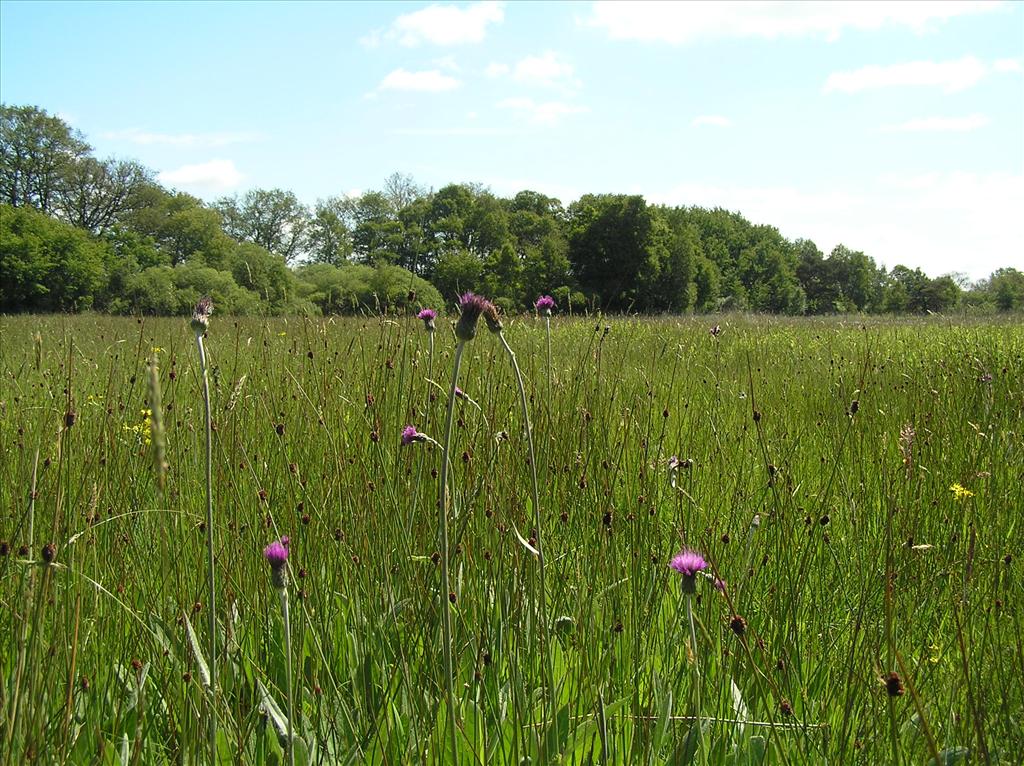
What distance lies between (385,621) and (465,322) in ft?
2.33

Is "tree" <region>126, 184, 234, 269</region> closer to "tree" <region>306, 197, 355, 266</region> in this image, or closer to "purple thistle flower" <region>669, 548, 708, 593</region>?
"tree" <region>306, 197, 355, 266</region>

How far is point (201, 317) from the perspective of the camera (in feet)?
3.54

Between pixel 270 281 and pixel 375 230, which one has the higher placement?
pixel 375 230

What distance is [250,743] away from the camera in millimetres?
1222

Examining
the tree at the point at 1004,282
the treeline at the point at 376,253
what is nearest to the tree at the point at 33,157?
the treeline at the point at 376,253

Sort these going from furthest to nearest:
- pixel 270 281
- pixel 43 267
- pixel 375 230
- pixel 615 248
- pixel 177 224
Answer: pixel 375 230 → pixel 177 224 → pixel 615 248 → pixel 43 267 → pixel 270 281

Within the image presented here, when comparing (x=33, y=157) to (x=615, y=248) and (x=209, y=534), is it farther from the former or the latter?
(x=209, y=534)

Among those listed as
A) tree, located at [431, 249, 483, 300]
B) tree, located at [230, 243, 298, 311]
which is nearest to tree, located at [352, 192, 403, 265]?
tree, located at [431, 249, 483, 300]

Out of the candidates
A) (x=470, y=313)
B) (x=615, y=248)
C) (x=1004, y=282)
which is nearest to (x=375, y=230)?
(x=615, y=248)

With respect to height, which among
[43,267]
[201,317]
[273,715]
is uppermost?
[43,267]

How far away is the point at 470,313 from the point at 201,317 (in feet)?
1.40

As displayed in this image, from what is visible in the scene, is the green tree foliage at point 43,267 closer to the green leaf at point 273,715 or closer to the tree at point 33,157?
the tree at point 33,157

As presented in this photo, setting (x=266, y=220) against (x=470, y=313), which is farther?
(x=266, y=220)

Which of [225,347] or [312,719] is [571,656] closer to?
[312,719]
